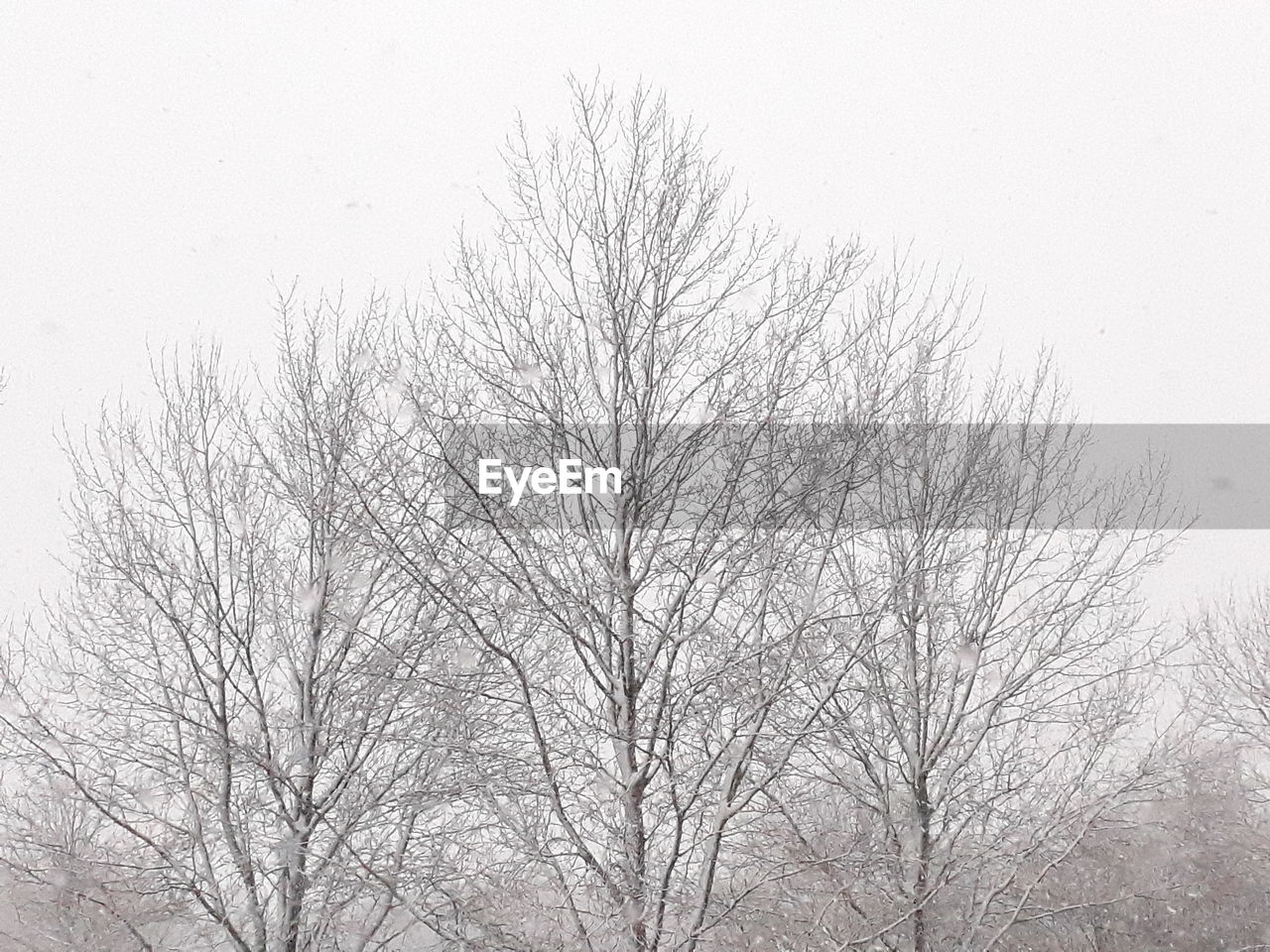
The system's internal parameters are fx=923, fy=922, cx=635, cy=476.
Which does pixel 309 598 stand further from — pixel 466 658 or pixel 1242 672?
pixel 1242 672

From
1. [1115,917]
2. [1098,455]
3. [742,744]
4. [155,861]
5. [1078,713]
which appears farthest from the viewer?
[1115,917]

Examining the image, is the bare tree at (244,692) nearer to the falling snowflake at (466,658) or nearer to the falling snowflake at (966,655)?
the falling snowflake at (466,658)

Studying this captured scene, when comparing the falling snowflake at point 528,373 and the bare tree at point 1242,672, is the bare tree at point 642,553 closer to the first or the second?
the falling snowflake at point 528,373

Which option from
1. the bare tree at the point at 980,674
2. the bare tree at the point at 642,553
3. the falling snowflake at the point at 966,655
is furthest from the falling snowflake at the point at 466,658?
the falling snowflake at the point at 966,655

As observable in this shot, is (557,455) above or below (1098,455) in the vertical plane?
below

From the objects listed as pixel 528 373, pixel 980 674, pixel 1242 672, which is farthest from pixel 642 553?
pixel 1242 672

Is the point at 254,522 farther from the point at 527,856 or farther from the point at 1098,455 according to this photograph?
the point at 1098,455

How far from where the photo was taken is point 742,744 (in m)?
5.95

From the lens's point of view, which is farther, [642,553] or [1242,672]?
[1242,672]

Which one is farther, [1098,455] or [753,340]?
[1098,455]

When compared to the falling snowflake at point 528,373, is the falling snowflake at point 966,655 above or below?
below

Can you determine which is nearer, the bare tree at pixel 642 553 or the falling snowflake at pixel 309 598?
the bare tree at pixel 642 553

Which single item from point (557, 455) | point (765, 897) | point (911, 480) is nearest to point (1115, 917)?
point (911, 480)

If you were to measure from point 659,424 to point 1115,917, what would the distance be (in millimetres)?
14621
